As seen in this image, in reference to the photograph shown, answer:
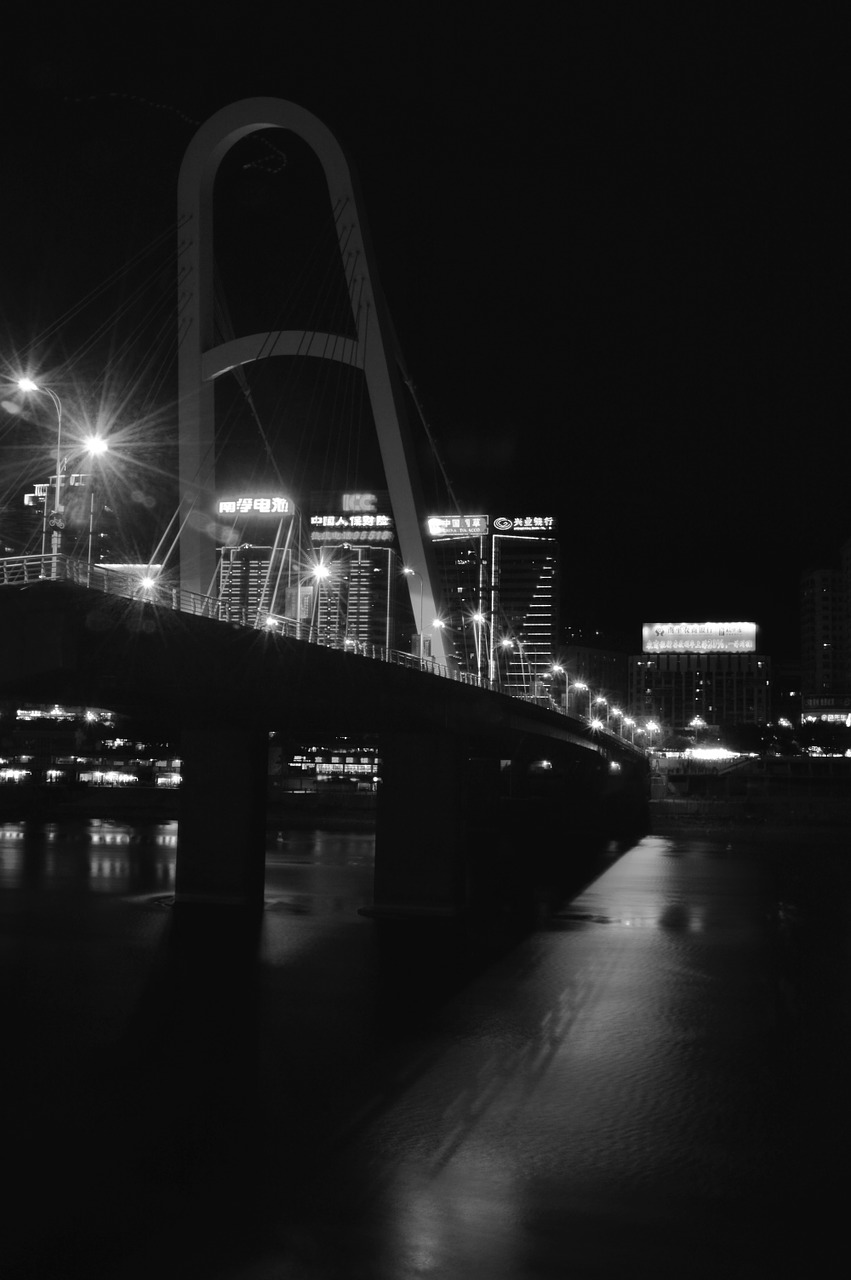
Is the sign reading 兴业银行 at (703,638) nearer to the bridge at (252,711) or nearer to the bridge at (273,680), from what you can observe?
the bridge at (252,711)

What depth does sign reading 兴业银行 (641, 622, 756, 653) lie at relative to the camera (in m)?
124

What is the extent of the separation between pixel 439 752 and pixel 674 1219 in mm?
18640

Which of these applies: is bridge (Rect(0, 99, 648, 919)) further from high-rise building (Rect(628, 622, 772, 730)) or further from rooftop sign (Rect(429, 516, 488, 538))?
high-rise building (Rect(628, 622, 772, 730))

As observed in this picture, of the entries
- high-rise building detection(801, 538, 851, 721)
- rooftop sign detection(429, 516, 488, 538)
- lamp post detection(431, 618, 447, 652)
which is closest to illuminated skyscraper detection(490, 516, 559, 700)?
high-rise building detection(801, 538, 851, 721)

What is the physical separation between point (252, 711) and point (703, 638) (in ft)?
345

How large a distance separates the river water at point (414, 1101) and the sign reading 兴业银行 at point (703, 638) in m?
97.8

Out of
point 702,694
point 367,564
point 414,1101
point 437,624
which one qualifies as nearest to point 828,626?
point 702,694

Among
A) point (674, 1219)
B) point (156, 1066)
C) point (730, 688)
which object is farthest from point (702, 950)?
point (730, 688)

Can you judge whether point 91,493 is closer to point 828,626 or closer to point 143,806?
point 143,806

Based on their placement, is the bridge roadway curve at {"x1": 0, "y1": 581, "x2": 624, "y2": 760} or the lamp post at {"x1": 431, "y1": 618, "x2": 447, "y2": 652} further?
the lamp post at {"x1": 431, "y1": 618, "x2": 447, "y2": 652}

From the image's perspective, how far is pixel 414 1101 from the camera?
1369 centimetres

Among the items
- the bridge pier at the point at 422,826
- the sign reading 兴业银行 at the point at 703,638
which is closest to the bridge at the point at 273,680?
the bridge pier at the point at 422,826

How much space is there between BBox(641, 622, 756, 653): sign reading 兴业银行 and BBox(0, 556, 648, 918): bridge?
78.3 metres

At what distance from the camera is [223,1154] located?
11.6 metres
